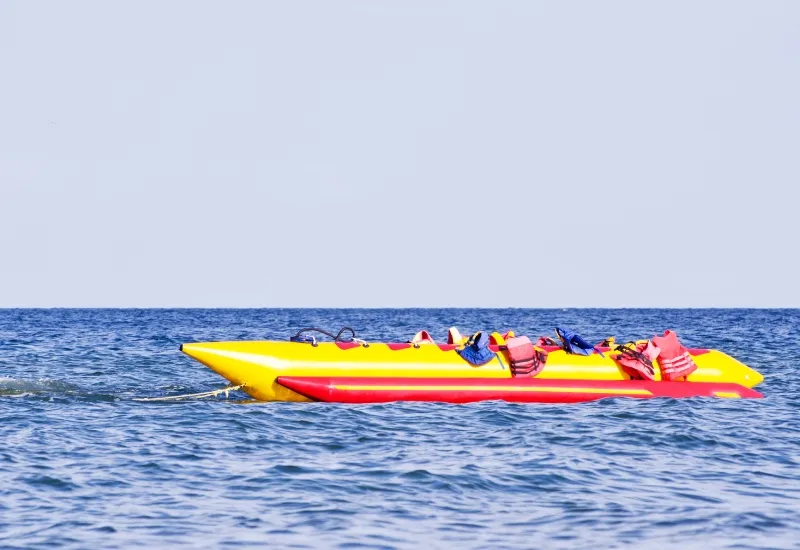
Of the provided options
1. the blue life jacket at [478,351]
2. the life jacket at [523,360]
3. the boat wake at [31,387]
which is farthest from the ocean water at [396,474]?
the blue life jacket at [478,351]

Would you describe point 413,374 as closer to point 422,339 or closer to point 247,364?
point 422,339

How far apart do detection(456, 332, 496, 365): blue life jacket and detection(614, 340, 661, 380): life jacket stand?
2325 mm

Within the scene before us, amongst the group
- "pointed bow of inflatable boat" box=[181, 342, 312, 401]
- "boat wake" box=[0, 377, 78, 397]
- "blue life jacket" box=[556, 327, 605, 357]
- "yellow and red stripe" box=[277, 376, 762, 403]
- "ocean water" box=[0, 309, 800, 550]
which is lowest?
"ocean water" box=[0, 309, 800, 550]

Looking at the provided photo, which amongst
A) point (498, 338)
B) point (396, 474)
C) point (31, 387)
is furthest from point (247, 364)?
point (396, 474)

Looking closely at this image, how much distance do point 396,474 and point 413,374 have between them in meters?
5.64

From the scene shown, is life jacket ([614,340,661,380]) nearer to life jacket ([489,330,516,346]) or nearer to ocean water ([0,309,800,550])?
ocean water ([0,309,800,550])

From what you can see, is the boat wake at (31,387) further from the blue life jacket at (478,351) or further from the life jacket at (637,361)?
the life jacket at (637,361)

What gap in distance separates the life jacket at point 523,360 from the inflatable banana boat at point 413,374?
2 centimetres

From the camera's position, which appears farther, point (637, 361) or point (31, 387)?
point (31, 387)

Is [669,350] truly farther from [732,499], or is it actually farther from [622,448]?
[732,499]

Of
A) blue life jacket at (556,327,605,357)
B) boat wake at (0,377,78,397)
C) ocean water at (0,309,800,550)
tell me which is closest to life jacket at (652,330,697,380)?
ocean water at (0,309,800,550)

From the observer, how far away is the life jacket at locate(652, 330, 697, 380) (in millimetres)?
17234

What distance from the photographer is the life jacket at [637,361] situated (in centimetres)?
1698

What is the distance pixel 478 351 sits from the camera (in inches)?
643
